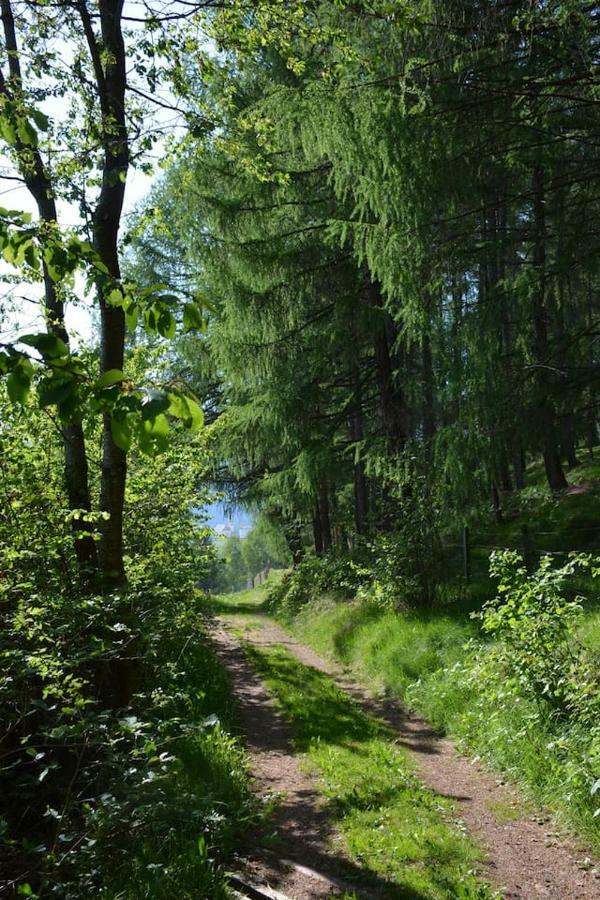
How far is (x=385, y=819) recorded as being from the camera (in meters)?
5.54

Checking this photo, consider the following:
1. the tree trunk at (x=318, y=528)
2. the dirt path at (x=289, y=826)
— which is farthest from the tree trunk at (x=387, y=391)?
the tree trunk at (x=318, y=528)

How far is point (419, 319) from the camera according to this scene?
347 inches

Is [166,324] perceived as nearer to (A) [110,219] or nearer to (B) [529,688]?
(A) [110,219]

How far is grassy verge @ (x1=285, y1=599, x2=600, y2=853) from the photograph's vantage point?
5371 mm

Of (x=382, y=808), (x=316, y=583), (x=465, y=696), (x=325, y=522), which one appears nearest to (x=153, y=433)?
(x=382, y=808)

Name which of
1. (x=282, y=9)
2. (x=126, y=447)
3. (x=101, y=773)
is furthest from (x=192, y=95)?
(x=101, y=773)

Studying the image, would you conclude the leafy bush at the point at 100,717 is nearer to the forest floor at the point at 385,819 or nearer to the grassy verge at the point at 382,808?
the forest floor at the point at 385,819

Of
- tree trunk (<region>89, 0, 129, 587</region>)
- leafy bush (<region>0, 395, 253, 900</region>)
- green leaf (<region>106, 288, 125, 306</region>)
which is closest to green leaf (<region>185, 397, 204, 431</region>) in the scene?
green leaf (<region>106, 288, 125, 306</region>)

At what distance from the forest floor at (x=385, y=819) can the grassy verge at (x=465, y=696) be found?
0.70ft

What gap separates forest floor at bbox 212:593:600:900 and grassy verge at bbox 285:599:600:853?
0.21 m

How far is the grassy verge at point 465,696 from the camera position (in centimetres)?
537

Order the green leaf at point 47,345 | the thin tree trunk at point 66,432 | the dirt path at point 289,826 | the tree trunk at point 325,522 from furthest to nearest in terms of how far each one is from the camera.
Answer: the tree trunk at point 325,522, the thin tree trunk at point 66,432, the dirt path at point 289,826, the green leaf at point 47,345

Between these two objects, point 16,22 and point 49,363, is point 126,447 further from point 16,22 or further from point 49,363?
point 16,22

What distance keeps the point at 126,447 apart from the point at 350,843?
4706 mm
